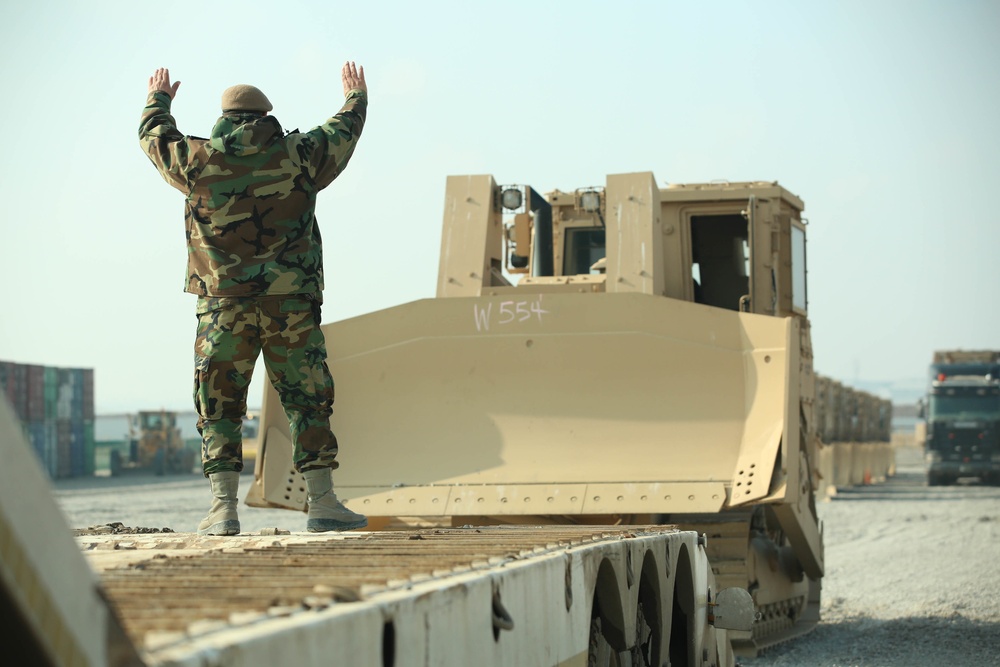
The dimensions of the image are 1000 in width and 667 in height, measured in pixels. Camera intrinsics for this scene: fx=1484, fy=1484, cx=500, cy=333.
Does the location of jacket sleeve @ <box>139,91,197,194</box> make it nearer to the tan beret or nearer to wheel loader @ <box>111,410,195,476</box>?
the tan beret

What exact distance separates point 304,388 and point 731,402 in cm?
371

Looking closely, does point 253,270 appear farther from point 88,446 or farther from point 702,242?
point 88,446

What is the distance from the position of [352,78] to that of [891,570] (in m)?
10.6

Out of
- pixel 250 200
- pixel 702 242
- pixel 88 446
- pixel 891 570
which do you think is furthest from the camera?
pixel 88 446

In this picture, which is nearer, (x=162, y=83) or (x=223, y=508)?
(x=223, y=508)

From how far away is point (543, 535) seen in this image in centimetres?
451

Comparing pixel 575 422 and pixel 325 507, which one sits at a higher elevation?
pixel 575 422

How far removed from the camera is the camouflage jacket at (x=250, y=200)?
15.6ft

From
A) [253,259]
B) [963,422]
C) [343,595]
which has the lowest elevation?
[343,595]

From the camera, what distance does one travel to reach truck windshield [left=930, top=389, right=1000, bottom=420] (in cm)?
3594

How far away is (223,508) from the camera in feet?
15.8

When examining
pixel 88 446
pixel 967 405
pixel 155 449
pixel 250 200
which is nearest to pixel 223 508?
pixel 250 200

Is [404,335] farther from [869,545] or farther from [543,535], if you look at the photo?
[869,545]

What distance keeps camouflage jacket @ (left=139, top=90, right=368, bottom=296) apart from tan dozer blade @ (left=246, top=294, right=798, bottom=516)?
335cm
